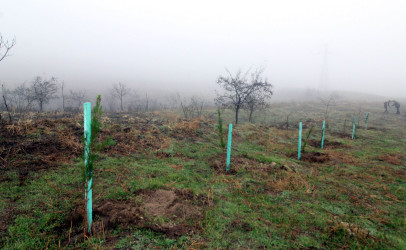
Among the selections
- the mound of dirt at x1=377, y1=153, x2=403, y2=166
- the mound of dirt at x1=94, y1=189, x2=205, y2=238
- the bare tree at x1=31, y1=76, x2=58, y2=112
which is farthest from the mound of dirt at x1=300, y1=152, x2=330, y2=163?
the bare tree at x1=31, y1=76, x2=58, y2=112

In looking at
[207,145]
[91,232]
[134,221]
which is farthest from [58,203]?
[207,145]

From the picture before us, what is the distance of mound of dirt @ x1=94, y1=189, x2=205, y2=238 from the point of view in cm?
290

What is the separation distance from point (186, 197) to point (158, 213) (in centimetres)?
72

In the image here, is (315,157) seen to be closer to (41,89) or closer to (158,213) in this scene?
(158,213)

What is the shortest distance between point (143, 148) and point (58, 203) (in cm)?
358

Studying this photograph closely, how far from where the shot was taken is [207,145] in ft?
26.4

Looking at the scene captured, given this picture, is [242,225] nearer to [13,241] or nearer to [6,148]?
[13,241]

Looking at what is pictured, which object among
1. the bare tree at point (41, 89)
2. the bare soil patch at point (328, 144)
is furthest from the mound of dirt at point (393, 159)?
the bare tree at point (41, 89)

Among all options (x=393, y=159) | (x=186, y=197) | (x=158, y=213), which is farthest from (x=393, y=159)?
(x=158, y=213)

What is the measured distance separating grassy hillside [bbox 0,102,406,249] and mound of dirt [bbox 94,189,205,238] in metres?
0.02

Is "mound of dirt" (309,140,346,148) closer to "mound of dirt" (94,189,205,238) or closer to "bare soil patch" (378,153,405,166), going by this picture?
"bare soil patch" (378,153,405,166)

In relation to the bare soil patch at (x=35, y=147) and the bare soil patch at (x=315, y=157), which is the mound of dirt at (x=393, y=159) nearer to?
the bare soil patch at (x=315, y=157)

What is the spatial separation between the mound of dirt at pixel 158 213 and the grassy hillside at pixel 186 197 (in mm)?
17

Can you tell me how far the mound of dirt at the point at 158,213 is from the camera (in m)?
2.90
